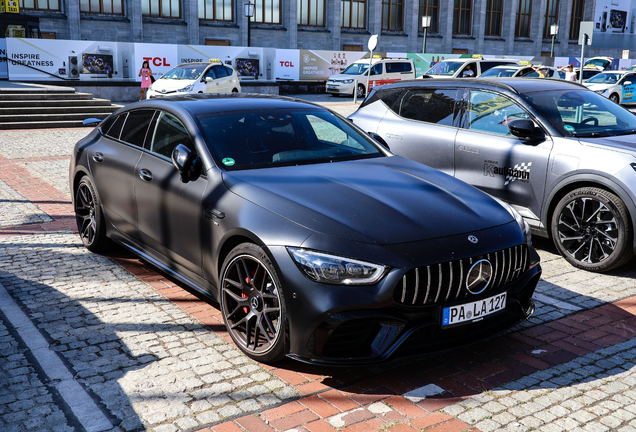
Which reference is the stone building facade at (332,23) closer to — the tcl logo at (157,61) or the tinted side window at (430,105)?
the tcl logo at (157,61)

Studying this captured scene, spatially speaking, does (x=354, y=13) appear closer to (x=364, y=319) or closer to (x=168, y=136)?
(x=168, y=136)

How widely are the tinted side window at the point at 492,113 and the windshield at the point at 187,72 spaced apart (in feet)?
54.2

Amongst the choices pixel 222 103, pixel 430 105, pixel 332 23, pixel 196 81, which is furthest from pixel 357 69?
pixel 222 103

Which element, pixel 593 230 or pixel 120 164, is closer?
pixel 120 164

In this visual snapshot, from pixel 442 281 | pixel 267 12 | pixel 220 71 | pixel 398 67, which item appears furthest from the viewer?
pixel 267 12

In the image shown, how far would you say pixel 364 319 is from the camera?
3420 millimetres

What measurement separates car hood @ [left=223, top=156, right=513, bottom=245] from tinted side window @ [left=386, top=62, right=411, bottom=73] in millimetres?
26724

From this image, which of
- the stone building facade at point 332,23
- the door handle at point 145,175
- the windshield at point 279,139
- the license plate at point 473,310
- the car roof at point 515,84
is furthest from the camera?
the stone building facade at point 332,23

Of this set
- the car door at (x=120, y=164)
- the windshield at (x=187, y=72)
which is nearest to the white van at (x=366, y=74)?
the windshield at (x=187, y=72)

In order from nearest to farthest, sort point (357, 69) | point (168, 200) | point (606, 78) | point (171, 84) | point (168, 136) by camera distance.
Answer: point (168, 200) → point (168, 136) → point (171, 84) → point (606, 78) → point (357, 69)

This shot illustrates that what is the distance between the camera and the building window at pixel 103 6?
38.2 meters

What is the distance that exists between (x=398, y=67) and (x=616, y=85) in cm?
986

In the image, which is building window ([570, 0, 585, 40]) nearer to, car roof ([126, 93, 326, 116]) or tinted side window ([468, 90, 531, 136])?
tinted side window ([468, 90, 531, 136])

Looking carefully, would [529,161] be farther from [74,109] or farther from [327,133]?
[74,109]
